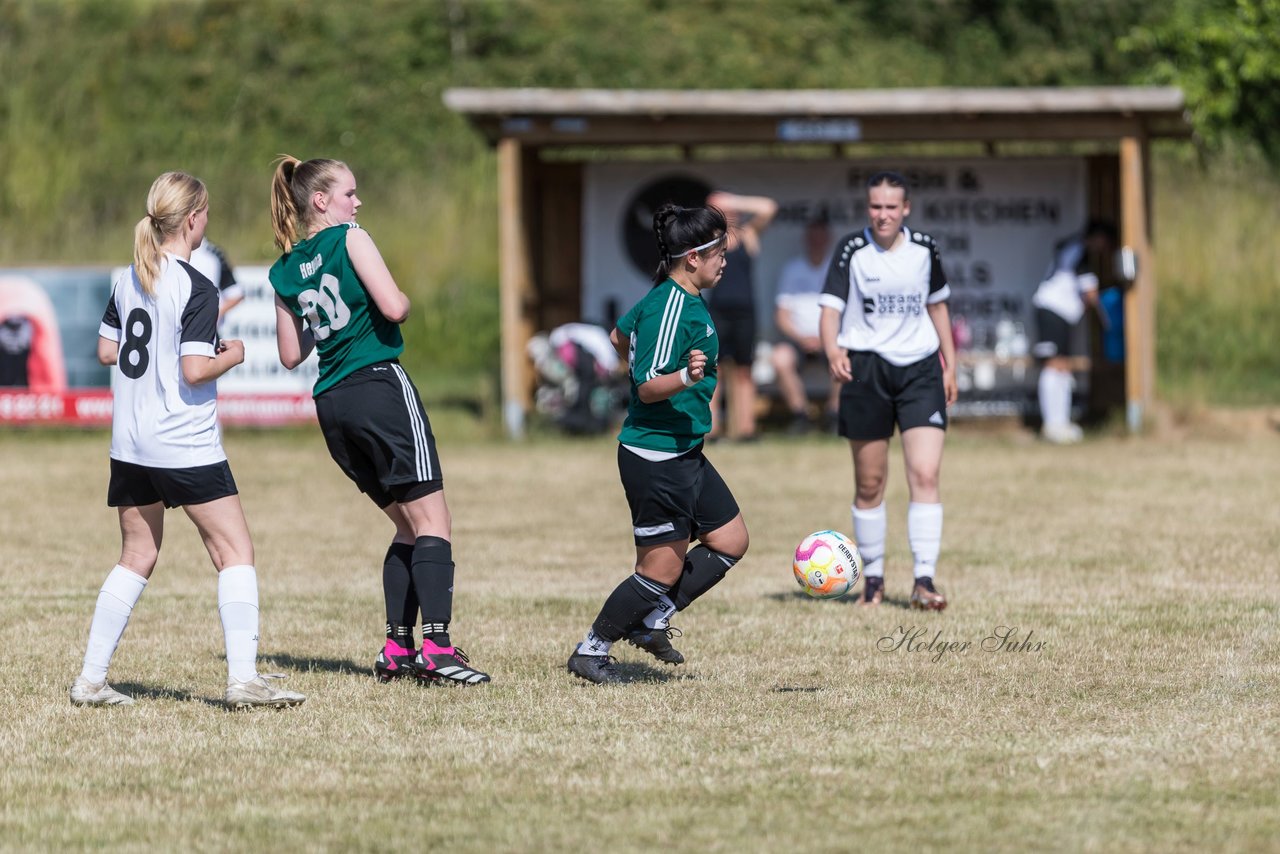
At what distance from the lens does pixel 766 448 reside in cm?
1620

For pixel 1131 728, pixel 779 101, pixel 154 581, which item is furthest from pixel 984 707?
pixel 779 101

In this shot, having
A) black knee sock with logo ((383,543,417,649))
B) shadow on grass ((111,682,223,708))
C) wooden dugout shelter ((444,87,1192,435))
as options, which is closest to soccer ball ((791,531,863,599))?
black knee sock with logo ((383,543,417,649))

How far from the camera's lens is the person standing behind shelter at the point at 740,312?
54.2 ft

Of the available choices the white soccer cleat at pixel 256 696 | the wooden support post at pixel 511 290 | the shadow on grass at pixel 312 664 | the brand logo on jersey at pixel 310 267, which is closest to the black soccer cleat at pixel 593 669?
the shadow on grass at pixel 312 664

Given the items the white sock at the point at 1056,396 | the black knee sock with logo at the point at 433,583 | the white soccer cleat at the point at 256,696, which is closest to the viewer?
the white soccer cleat at the point at 256,696

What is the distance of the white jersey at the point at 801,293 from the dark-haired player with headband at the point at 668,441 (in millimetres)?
10983

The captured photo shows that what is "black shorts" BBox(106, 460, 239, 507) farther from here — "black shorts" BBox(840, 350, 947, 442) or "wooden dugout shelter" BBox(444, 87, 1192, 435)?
"wooden dugout shelter" BBox(444, 87, 1192, 435)

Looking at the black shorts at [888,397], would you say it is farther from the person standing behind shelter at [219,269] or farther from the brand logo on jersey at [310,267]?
the person standing behind shelter at [219,269]

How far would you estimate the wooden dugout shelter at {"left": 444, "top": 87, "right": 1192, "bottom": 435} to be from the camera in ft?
53.7

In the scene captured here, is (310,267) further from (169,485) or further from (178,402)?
(169,485)

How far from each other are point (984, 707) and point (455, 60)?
78.5 feet

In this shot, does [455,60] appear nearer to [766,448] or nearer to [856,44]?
[856,44]

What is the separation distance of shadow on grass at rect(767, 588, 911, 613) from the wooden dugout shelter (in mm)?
8134

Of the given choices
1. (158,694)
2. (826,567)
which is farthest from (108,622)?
(826,567)
